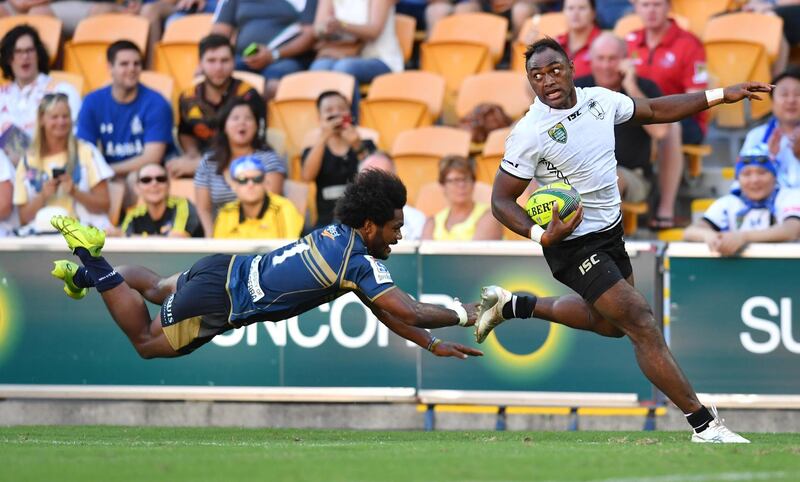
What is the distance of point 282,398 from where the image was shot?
11680 millimetres

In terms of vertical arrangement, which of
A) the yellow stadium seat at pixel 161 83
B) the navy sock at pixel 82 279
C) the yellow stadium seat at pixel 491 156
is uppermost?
the yellow stadium seat at pixel 161 83

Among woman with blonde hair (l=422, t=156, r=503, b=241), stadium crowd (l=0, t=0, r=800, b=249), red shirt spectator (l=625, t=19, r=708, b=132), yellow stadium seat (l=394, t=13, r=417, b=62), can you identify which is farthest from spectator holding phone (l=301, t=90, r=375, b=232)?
red shirt spectator (l=625, t=19, r=708, b=132)

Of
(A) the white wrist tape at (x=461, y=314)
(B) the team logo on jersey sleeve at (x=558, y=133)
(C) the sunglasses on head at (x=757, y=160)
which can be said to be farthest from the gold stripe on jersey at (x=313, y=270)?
(C) the sunglasses on head at (x=757, y=160)

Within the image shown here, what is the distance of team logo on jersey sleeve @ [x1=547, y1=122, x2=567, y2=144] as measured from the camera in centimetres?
871

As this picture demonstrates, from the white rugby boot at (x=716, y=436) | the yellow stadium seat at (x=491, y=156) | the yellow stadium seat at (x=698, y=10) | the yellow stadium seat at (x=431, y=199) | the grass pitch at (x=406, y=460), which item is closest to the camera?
the grass pitch at (x=406, y=460)

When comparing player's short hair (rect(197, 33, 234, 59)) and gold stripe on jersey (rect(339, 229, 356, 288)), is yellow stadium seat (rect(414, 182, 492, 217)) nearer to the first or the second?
player's short hair (rect(197, 33, 234, 59))

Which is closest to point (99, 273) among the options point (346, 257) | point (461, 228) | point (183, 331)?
point (183, 331)

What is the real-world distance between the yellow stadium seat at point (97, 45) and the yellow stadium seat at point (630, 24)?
18.2 ft

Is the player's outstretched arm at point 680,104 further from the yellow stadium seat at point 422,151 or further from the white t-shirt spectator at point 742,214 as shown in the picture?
the yellow stadium seat at point 422,151

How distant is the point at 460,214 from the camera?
41.2ft

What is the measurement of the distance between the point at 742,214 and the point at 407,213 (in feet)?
9.99

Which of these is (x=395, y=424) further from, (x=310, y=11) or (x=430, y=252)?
(x=310, y=11)

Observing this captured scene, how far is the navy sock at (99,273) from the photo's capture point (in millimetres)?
9539

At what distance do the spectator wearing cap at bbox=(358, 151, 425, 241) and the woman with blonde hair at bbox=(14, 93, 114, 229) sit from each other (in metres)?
2.63
